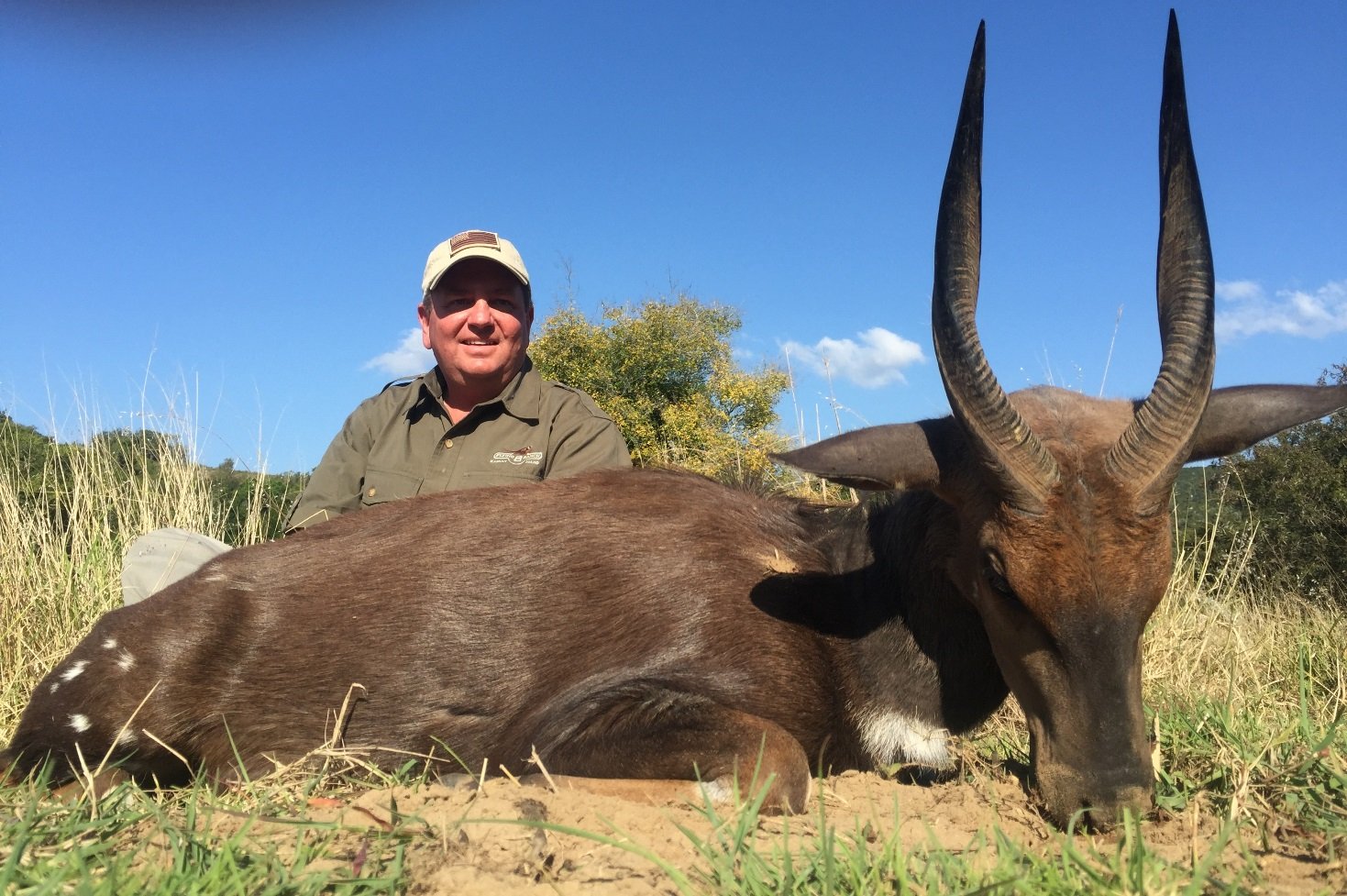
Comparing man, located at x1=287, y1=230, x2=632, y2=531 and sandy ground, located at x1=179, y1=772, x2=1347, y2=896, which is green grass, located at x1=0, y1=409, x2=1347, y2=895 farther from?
man, located at x1=287, y1=230, x2=632, y2=531

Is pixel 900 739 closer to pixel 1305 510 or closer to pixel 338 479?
pixel 338 479

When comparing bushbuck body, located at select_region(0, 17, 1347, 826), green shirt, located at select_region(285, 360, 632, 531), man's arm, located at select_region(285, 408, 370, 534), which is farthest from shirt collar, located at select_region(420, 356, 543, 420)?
bushbuck body, located at select_region(0, 17, 1347, 826)

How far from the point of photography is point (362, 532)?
487 centimetres

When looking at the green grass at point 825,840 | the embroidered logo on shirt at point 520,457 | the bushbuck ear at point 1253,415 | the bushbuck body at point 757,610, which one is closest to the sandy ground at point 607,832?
the green grass at point 825,840

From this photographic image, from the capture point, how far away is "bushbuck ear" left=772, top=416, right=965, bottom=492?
346cm

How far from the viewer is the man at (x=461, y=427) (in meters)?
6.36

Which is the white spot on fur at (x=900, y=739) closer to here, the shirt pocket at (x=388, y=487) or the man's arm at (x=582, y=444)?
the man's arm at (x=582, y=444)

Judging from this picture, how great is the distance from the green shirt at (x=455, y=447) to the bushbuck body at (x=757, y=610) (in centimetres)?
132

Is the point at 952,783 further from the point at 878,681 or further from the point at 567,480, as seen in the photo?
the point at 567,480

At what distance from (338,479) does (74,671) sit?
89.1 inches

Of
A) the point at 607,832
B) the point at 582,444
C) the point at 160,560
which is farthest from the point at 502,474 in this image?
the point at 607,832

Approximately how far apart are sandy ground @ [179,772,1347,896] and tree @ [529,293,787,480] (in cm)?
1650

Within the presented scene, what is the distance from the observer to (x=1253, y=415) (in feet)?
12.3

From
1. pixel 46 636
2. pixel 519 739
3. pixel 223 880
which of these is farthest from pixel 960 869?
pixel 46 636
